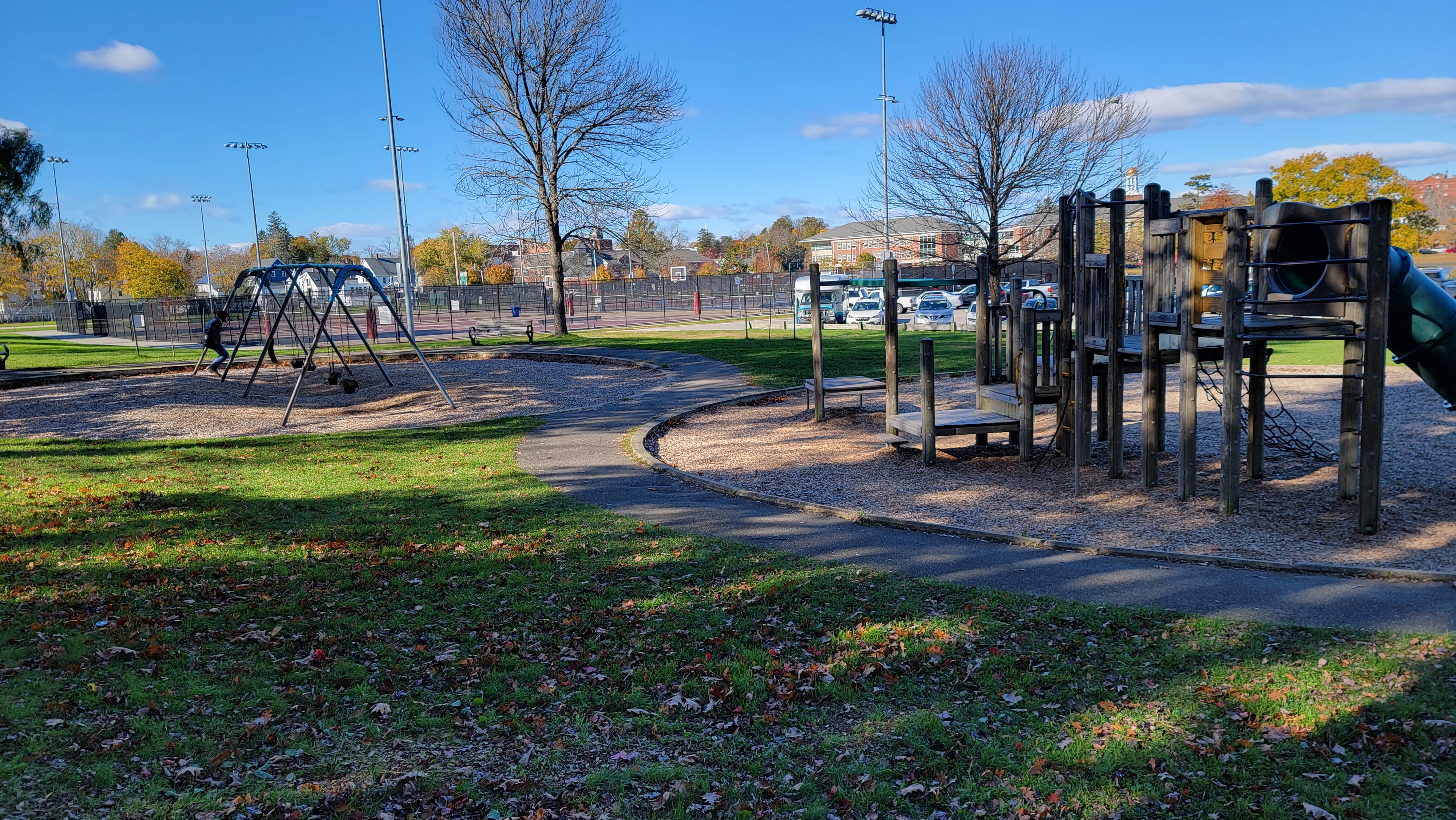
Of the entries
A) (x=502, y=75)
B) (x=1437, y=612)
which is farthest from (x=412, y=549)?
(x=502, y=75)

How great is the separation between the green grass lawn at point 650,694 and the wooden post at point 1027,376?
4143mm

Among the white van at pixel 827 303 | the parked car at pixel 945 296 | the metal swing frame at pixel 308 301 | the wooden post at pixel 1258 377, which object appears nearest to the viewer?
the wooden post at pixel 1258 377

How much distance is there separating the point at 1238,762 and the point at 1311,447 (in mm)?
8027

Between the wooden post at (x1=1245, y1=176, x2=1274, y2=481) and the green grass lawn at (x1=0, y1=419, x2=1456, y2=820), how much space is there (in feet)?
14.2

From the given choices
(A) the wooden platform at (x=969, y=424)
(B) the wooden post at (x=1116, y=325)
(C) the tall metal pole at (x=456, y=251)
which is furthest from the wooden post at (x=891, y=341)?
(C) the tall metal pole at (x=456, y=251)

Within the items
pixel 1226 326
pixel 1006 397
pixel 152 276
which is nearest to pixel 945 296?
pixel 1006 397

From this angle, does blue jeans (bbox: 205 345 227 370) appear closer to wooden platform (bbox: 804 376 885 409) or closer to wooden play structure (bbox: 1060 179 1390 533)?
wooden platform (bbox: 804 376 885 409)

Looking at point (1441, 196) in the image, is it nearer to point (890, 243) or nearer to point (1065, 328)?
point (890, 243)

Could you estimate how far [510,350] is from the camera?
88.4 feet

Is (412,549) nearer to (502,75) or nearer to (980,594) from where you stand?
(980,594)

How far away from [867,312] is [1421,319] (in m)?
29.7

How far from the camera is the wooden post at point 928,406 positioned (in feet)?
34.0

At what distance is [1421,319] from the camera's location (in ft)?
27.1

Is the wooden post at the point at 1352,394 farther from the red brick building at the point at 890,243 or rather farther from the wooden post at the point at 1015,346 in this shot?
the red brick building at the point at 890,243
